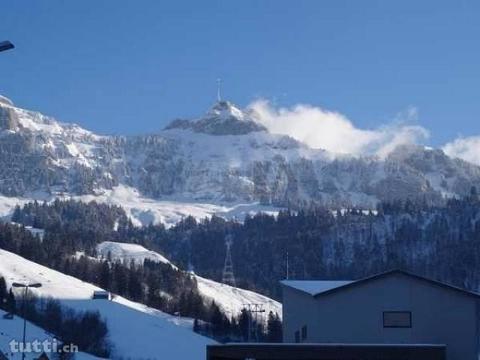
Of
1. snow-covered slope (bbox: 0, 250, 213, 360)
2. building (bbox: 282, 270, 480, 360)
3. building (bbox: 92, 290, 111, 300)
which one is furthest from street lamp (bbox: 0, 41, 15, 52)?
building (bbox: 92, 290, 111, 300)

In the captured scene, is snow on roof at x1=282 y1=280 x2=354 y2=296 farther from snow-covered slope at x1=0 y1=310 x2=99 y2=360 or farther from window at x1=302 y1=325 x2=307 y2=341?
snow-covered slope at x1=0 y1=310 x2=99 y2=360

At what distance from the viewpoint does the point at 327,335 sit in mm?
43031

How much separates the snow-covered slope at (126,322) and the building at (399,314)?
6383cm

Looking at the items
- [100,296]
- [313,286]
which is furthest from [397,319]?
[100,296]

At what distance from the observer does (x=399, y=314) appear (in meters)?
42.4

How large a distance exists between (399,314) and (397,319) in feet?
0.83

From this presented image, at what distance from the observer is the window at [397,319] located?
42156mm

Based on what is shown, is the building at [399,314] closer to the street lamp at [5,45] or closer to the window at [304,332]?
the window at [304,332]

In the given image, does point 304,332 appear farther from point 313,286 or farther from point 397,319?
point 397,319

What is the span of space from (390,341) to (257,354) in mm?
10382

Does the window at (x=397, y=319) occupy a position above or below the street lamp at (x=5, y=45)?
below

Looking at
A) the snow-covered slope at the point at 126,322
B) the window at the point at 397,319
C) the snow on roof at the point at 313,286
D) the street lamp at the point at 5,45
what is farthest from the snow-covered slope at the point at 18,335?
the street lamp at the point at 5,45

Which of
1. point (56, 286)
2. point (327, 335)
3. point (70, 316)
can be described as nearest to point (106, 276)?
point (56, 286)

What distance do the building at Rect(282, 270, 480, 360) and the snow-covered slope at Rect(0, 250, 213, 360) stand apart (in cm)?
6383
